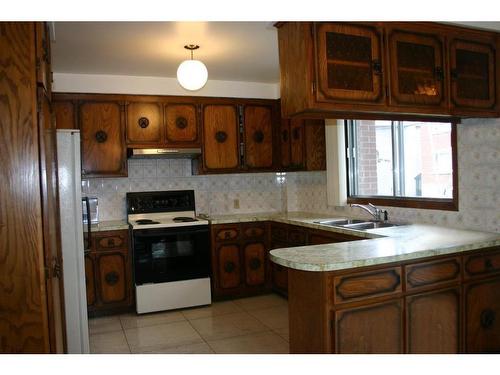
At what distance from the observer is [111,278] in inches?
162

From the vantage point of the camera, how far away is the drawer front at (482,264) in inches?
100

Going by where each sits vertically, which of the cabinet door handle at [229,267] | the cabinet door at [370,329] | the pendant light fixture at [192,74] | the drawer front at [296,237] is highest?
the pendant light fixture at [192,74]

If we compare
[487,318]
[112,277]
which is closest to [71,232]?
[112,277]

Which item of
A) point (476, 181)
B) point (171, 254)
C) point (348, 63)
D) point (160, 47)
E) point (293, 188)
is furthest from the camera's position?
point (293, 188)

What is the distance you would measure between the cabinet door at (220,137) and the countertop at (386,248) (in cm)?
186

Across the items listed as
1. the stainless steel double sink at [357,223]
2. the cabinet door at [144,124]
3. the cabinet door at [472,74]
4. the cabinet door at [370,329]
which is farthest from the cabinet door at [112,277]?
the cabinet door at [472,74]

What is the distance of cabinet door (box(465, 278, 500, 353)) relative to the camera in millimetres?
2566

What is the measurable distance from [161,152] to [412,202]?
8.12 feet

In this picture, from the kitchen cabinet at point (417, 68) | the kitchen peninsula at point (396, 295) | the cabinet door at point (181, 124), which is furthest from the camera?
the cabinet door at point (181, 124)

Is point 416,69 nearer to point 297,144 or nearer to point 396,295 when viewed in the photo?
point 396,295

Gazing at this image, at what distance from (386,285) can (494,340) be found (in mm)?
1072

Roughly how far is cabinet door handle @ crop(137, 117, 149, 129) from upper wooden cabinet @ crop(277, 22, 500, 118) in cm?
232

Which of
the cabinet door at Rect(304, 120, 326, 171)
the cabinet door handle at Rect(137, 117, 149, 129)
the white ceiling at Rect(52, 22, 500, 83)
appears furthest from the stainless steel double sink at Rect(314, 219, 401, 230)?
the cabinet door handle at Rect(137, 117, 149, 129)

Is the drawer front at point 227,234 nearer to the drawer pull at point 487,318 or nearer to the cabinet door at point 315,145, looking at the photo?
the cabinet door at point 315,145
